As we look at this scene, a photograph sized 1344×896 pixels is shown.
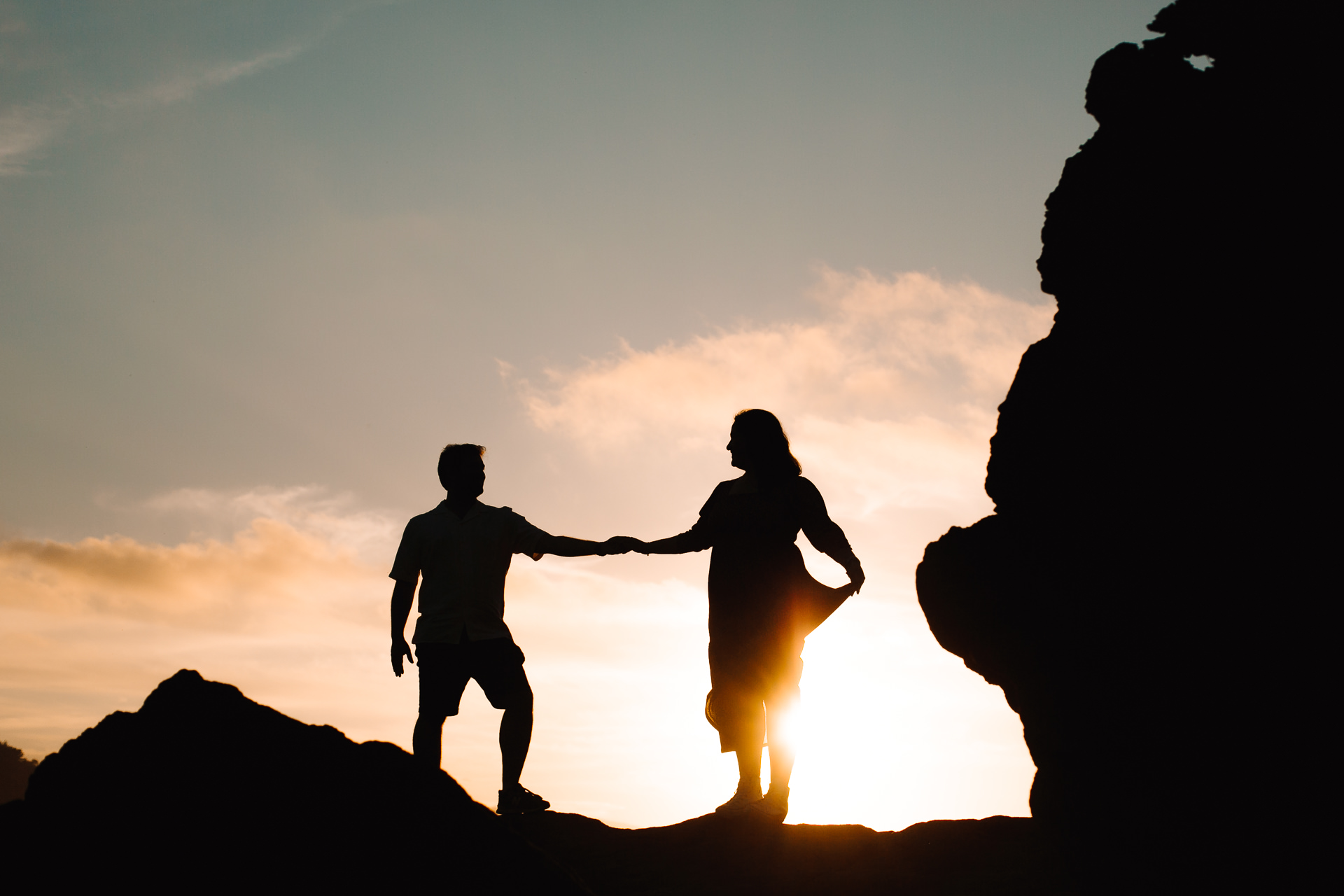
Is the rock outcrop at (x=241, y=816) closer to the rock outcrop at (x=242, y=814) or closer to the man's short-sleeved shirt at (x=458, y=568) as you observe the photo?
the rock outcrop at (x=242, y=814)

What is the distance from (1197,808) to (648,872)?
3.26 m

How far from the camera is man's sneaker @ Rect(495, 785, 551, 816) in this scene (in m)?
7.05

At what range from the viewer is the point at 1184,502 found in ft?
16.1

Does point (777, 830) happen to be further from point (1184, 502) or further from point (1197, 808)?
point (1184, 502)

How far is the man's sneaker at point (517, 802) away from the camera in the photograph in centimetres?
705

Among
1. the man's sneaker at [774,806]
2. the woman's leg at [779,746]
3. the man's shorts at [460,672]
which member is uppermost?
the man's shorts at [460,672]

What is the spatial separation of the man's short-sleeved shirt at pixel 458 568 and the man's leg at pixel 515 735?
483 mm

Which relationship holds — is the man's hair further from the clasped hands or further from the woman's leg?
the woman's leg

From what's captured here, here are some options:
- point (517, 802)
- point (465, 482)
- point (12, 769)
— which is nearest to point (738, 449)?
point (465, 482)

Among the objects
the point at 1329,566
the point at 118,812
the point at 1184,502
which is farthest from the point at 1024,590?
the point at 118,812

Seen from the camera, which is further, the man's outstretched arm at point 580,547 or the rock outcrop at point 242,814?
the man's outstretched arm at point 580,547

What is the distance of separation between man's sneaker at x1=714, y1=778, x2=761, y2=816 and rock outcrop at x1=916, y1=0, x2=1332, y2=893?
1.94 m

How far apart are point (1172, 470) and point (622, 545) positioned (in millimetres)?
4553

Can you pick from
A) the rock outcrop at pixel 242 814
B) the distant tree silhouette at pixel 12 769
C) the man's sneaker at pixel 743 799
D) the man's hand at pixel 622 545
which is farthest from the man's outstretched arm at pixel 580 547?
the distant tree silhouette at pixel 12 769
